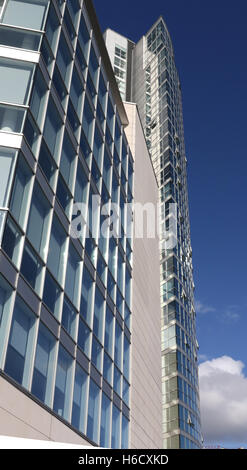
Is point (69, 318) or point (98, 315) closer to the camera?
point (69, 318)

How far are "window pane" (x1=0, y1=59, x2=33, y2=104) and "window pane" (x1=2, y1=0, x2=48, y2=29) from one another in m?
2.83

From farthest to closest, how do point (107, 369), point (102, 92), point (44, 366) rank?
1. point (102, 92)
2. point (107, 369)
3. point (44, 366)

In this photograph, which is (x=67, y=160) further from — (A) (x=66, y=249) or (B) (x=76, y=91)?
(B) (x=76, y=91)

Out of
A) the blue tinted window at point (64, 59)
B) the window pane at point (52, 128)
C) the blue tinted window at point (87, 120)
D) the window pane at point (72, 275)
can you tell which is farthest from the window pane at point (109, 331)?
the blue tinted window at point (64, 59)

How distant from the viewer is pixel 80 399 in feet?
72.4

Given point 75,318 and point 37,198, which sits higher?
point 37,198

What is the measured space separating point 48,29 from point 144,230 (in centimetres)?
1895

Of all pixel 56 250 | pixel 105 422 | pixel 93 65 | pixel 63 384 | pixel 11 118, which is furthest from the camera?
pixel 93 65

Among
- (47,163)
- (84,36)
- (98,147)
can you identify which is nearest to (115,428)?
(47,163)

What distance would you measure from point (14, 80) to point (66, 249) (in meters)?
7.78

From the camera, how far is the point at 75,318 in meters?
22.6

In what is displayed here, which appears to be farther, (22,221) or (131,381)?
(131,381)

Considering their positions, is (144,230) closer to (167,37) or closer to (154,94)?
(154,94)
